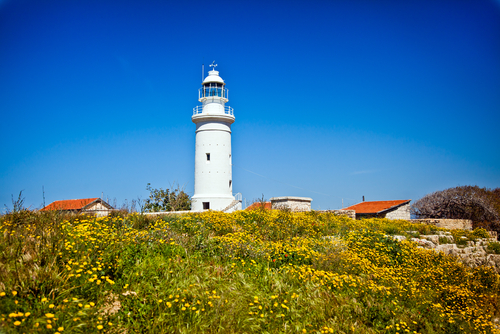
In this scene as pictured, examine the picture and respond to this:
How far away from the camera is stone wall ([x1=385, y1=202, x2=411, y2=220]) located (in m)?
25.4

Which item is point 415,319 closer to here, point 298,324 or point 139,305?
point 298,324

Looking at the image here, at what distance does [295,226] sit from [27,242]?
7.41 meters

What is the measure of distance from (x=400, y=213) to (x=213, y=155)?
1534cm

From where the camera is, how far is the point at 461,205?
27.4 m

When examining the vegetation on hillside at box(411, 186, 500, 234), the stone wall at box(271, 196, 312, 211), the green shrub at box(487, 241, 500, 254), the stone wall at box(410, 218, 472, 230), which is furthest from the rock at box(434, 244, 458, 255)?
the vegetation on hillside at box(411, 186, 500, 234)

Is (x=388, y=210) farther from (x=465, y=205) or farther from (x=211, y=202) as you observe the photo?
(x=211, y=202)

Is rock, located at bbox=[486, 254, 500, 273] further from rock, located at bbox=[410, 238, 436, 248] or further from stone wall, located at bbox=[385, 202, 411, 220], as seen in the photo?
stone wall, located at bbox=[385, 202, 411, 220]

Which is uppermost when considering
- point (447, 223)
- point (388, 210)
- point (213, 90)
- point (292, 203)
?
point (213, 90)

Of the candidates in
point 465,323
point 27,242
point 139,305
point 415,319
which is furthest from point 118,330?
point 465,323

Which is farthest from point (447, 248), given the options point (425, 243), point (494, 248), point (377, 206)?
point (377, 206)

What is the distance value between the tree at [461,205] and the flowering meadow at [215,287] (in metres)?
22.9

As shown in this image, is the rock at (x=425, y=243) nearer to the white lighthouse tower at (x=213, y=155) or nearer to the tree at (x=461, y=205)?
the white lighthouse tower at (x=213, y=155)

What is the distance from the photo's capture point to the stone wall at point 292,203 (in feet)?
56.7

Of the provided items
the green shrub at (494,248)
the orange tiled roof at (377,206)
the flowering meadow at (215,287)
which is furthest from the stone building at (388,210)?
the flowering meadow at (215,287)
